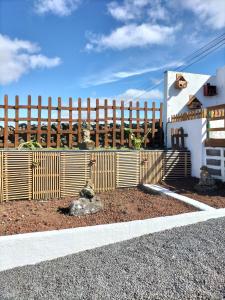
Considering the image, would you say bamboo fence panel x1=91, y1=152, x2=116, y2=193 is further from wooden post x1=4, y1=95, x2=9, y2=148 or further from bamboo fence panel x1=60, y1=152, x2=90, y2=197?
wooden post x1=4, y1=95, x2=9, y2=148

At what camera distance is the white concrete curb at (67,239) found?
4.14 meters

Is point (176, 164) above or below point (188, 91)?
below

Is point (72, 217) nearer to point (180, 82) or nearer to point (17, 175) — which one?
point (17, 175)

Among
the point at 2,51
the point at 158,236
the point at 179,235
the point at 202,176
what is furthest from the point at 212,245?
the point at 2,51

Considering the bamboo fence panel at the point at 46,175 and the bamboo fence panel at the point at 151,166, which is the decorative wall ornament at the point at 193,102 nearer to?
the bamboo fence panel at the point at 151,166

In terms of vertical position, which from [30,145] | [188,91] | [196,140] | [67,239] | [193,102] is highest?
[188,91]

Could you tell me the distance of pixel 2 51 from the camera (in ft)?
31.9

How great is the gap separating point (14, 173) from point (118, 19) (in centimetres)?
670

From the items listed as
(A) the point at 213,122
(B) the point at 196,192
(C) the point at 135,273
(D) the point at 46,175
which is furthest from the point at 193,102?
(C) the point at 135,273

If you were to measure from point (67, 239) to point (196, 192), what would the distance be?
14.6ft

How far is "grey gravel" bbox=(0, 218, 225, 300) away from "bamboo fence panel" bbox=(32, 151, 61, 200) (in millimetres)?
3542

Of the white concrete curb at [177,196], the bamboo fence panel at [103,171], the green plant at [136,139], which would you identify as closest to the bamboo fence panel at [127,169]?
the bamboo fence panel at [103,171]

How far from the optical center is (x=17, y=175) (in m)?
7.32

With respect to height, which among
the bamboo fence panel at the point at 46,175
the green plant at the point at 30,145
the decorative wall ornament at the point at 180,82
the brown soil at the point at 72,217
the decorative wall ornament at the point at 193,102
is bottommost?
the brown soil at the point at 72,217
